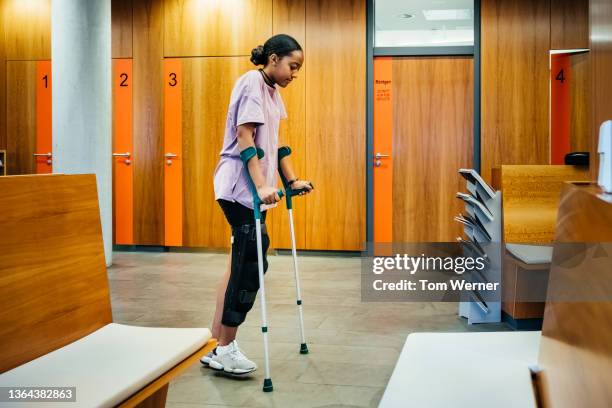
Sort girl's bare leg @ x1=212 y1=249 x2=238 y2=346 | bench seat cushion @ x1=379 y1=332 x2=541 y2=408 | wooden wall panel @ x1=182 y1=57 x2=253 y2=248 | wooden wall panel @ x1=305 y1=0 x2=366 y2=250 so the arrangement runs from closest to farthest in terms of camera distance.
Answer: bench seat cushion @ x1=379 y1=332 x2=541 y2=408 → girl's bare leg @ x1=212 y1=249 x2=238 y2=346 → wooden wall panel @ x1=305 y1=0 x2=366 y2=250 → wooden wall panel @ x1=182 y1=57 x2=253 y2=248

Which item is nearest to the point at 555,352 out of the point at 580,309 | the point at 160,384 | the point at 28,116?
the point at 580,309

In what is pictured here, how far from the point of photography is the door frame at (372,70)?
6.98 m

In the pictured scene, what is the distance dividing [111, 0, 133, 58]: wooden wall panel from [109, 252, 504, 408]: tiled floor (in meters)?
2.48

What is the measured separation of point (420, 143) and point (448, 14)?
1453 mm

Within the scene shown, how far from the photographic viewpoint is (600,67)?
157cm

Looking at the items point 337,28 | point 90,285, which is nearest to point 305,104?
point 337,28

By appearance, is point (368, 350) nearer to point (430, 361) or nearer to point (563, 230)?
point (430, 361)

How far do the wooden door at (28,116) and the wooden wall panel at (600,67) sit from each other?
7.16m

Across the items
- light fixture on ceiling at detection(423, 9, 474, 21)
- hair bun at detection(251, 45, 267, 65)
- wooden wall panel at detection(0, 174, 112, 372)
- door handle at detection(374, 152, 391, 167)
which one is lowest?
wooden wall panel at detection(0, 174, 112, 372)

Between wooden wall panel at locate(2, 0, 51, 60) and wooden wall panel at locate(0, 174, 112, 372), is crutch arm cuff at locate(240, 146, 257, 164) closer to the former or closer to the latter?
wooden wall panel at locate(0, 174, 112, 372)

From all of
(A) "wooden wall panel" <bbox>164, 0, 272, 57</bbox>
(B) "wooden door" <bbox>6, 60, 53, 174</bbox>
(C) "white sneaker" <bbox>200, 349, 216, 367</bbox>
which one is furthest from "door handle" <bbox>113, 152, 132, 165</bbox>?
(C) "white sneaker" <bbox>200, 349, 216, 367</bbox>

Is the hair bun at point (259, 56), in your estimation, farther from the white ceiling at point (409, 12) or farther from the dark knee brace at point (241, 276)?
Answer: the white ceiling at point (409, 12)

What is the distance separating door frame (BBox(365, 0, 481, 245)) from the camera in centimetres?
698

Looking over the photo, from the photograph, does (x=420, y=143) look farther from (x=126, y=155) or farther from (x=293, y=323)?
(x=293, y=323)
